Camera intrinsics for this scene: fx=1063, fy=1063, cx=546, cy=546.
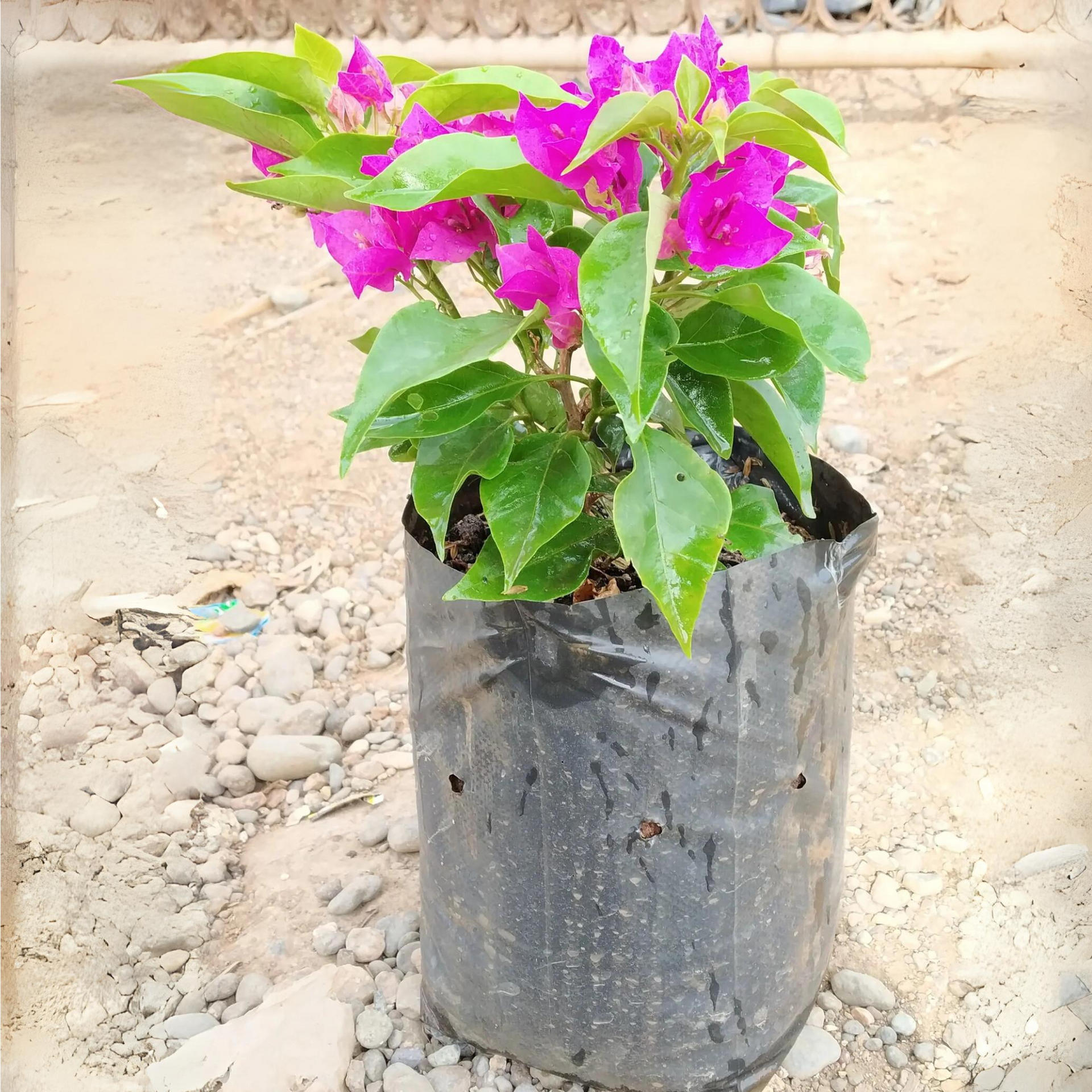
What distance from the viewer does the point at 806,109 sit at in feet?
2.53

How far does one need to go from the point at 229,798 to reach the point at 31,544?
2.93 feet

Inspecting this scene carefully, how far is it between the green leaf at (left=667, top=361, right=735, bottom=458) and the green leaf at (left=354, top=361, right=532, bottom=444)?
13cm

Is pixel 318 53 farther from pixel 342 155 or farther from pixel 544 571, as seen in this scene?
pixel 544 571

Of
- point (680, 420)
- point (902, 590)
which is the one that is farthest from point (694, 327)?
point (902, 590)

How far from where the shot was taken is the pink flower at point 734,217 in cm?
76

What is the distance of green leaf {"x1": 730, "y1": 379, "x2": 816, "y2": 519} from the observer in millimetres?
916

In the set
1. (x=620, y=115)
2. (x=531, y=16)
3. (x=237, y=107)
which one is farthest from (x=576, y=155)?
(x=531, y=16)

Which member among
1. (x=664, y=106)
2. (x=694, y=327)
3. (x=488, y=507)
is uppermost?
(x=664, y=106)

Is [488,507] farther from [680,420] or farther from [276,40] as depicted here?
[276,40]

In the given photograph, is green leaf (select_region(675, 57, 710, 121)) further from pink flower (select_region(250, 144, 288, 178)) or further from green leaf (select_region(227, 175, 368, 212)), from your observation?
pink flower (select_region(250, 144, 288, 178))

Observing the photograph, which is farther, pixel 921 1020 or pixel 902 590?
pixel 902 590

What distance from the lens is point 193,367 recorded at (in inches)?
113

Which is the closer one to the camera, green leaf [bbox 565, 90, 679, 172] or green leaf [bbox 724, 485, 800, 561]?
green leaf [bbox 565, 90, 679, 172]

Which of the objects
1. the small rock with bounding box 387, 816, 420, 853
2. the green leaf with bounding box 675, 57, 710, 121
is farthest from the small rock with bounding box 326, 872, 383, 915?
the green leaf with bounding box 675, 57, 710, 121
